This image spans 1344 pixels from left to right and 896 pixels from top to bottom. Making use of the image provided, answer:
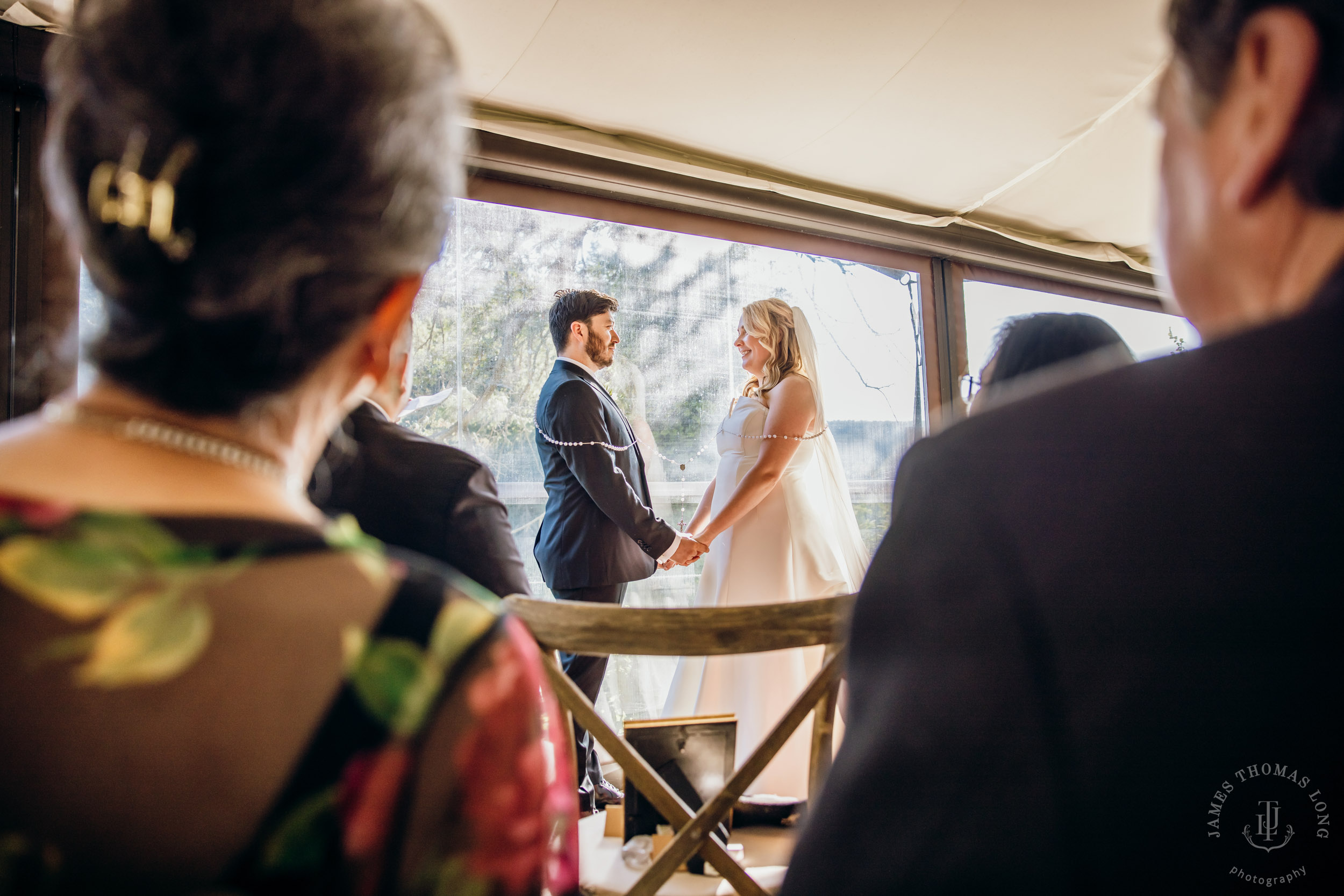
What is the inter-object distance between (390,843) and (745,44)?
2.17 m

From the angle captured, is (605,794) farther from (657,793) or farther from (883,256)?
(883,256)

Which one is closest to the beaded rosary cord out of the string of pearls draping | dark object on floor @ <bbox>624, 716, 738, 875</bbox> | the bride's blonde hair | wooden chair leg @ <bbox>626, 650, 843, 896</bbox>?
the string of pearls draping

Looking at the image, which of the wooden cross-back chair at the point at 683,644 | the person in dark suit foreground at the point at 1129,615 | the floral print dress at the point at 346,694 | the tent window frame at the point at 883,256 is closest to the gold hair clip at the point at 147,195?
the floral print dress at the point at 346,694

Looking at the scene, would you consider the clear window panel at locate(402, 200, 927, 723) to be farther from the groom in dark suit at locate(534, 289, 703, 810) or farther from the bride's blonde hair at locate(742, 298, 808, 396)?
the bride's blonde hair at locate(742, 298, 808, 396)

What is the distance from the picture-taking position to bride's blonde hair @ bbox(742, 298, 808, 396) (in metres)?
2.78

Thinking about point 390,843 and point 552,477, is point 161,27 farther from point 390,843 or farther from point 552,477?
point 552,477

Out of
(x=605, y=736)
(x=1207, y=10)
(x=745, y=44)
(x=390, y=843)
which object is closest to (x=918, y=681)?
(x=390, y=843)

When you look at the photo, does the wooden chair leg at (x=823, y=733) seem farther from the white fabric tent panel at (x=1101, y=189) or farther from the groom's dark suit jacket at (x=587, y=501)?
the white fabric tent panel at (x=1101, y=189)

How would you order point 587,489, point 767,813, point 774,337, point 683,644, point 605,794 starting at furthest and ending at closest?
point 774,337
point 587,489
point 605,794
point 767,813
point 683,644

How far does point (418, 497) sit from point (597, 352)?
1.43 metres

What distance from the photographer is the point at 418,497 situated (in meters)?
1.18

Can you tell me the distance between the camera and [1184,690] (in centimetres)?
35

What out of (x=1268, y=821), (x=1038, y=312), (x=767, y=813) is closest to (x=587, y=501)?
(x=767, y=813)

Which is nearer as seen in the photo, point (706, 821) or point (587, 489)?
point (706, 821)
